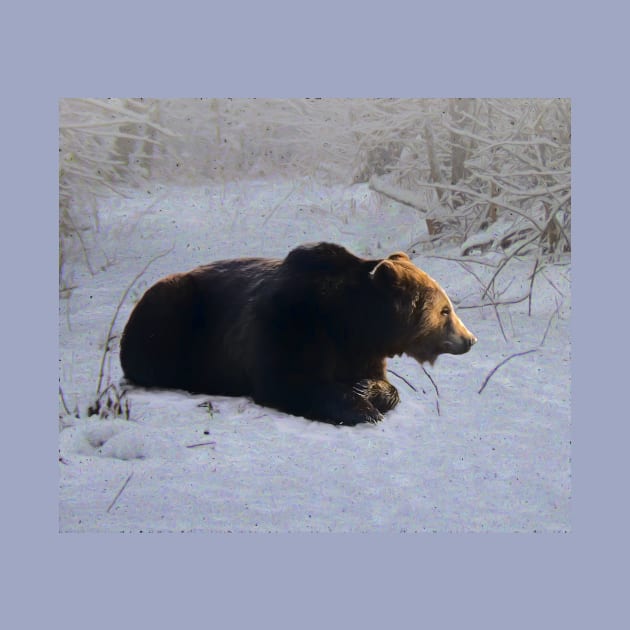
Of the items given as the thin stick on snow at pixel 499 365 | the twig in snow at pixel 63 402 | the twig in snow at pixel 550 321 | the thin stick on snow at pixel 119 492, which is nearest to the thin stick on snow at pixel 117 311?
the twig in snow at pixel 63 402

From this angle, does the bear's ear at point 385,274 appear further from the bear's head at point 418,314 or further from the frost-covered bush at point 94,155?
the frost-covered bush at point 94,155

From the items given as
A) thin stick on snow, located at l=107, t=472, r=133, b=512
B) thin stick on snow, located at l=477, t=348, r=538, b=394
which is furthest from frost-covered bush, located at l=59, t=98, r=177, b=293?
thin stick on snow, located at l=477, t=348, r=538, b=394

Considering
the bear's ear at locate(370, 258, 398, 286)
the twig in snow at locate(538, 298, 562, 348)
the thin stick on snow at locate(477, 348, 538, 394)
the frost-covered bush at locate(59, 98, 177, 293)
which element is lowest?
the thin stick on snow at locate(477, 348, 538, 394)

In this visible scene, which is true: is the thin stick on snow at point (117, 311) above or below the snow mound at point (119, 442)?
above

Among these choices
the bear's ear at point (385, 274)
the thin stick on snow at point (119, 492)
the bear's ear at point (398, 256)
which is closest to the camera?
the bear's ear at point (385, 274)

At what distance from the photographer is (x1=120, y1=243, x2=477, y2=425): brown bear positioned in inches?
203

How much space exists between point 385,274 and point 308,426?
91 cm

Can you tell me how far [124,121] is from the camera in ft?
18.1

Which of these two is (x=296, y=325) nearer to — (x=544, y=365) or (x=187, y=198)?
(x=187, y=198)

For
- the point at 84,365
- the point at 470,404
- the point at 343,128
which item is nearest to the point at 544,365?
the point at 470,404

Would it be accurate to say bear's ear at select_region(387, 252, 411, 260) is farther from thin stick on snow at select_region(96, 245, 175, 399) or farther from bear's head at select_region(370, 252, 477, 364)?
thin stick on snow at select_region(96, 245, 175, 399)

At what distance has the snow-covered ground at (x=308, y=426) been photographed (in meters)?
5.18

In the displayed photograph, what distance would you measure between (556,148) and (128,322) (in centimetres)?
263

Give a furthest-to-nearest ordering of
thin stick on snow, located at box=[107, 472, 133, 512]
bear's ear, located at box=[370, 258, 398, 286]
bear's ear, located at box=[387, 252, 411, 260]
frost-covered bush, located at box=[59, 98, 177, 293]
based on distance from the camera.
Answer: frost-covered bush, located at box=[59, 98, 177, 293] < bear's ear, located at box=[387, 252, 411, 260] < thin stick on snow, located at box=[107, 472, 133, 512] < bear's ear, located at box=[370, 258, 398, 286]
